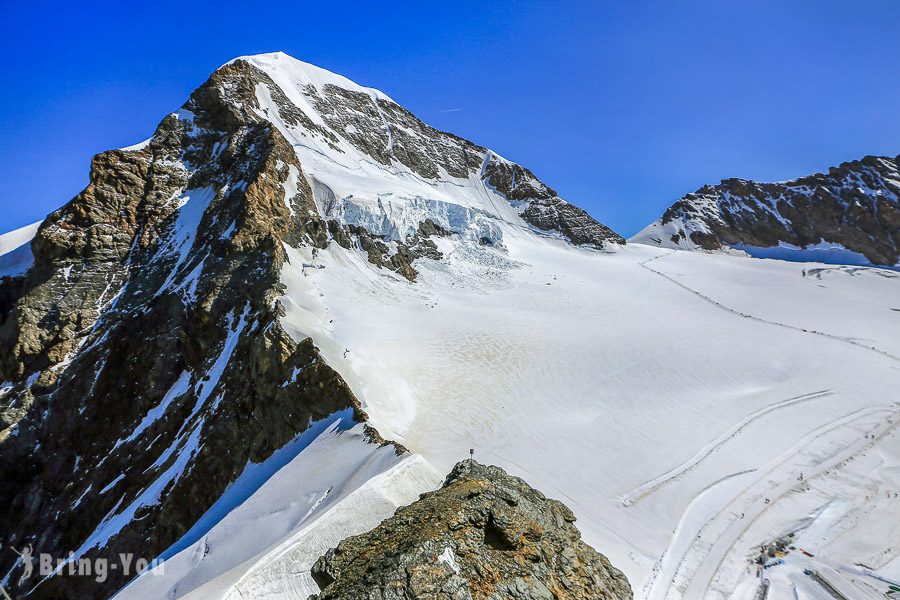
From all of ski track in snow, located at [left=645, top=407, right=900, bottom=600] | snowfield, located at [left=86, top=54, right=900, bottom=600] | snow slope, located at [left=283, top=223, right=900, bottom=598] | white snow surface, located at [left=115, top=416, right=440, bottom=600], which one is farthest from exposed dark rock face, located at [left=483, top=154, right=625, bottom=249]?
white snow surface, located at [left=115, top=416, right=440, bottom=600]

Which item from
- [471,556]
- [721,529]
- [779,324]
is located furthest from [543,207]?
[471,556]

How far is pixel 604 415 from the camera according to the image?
21984 millimetres

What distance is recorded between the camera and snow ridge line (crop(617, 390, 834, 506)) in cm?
1630

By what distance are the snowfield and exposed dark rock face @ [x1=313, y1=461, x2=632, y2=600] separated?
3.75 meters

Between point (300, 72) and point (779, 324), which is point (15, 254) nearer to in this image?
point (300, 72)

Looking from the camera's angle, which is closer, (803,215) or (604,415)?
(604,415)

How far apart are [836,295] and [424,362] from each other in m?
48.2

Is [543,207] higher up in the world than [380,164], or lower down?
lower down

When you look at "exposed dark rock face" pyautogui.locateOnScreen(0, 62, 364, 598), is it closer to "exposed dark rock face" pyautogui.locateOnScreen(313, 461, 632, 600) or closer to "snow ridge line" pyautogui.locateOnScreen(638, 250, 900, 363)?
"exposed dark rock face" pyautogui.locateOnScreen(313, 461, 632, 600)

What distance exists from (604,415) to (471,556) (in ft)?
55.1

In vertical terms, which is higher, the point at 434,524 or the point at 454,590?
the point at 434,524

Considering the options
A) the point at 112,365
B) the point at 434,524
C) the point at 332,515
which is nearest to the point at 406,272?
the point at 112,365

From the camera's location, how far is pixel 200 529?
1719cm

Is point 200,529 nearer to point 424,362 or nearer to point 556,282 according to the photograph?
point 424,362
